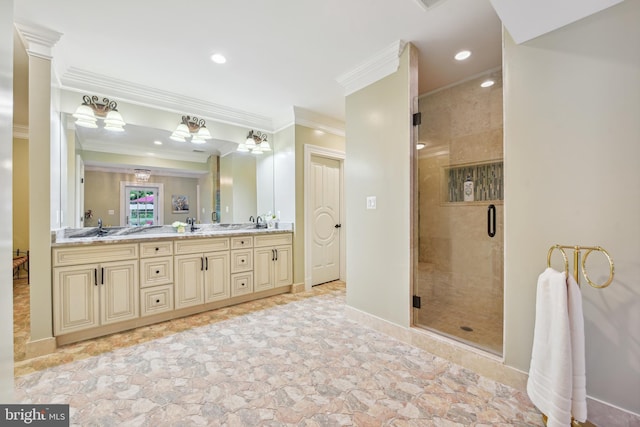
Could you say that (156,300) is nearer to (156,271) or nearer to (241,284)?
(156,271)

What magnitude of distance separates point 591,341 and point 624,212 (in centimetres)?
72

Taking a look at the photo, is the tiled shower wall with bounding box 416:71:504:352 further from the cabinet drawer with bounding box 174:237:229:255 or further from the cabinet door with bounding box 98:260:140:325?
the cabinet door with bounding box 98:260:140:325

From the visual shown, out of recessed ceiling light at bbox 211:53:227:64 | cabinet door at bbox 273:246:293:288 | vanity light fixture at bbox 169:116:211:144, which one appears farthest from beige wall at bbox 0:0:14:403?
cabinet door at bbox 273:246:293:288

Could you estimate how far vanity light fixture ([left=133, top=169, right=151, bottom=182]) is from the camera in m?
3.23

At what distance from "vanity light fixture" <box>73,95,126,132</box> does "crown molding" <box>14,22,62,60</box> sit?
552mm

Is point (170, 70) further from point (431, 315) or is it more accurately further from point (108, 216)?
point (431, 315)

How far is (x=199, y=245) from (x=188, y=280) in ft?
1.32

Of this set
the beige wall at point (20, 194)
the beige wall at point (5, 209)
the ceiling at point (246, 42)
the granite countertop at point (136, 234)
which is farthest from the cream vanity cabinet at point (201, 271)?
the beige wall at point (20, 194)

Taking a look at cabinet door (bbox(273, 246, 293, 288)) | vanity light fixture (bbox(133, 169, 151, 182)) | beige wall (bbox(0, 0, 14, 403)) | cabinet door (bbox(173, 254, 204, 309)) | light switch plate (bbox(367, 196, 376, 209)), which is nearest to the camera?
beige wall (bbox(0, 0, 14, 403))

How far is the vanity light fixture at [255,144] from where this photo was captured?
3854 mm

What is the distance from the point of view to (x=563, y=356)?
127 cm

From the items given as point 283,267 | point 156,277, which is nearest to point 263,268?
point 283,267

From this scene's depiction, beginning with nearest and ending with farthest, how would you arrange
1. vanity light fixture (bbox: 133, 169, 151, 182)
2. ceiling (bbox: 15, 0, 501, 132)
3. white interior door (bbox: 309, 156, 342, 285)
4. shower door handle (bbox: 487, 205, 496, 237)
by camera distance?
ceiling (bbox: 15, 0, 501, 132) < shower door handle (bbox: 487, 205, 496, 237) < vanity light fixture (bbox: 133, 169, 151, 182) < white interior door (bbox: 309, 156, 342, 285)

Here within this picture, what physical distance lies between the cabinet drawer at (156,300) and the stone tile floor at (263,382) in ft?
0.64
